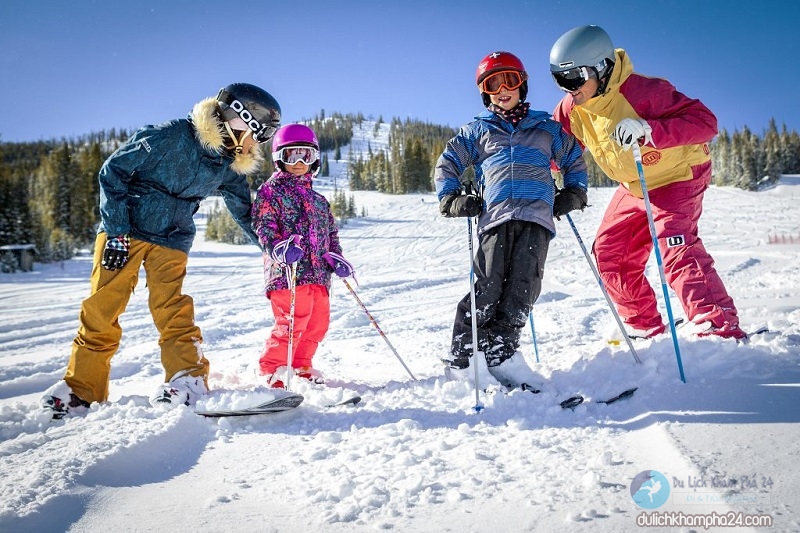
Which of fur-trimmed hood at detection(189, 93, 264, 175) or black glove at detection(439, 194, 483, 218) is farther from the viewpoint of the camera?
fur-trimmed hood at detection(189, 93, 264, 175)

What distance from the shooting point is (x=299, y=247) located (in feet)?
10.7

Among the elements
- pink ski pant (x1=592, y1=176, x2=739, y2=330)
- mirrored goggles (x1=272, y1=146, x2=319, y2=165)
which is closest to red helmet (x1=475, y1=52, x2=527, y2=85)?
pink ski pant (x1=592, y1=176, x2=739, y2=330)

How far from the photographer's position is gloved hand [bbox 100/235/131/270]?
111 inches

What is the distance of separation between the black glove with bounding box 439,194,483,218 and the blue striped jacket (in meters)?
0.07

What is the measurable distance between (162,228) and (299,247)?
91cm

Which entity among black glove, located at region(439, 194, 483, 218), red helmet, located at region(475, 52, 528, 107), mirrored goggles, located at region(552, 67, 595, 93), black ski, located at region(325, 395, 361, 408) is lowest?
black ski, located at region(325, 395, 361, 408)

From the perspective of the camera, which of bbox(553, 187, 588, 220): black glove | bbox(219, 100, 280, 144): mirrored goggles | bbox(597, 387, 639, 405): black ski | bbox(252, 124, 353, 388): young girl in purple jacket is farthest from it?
bbox(252, 124, 353, 388): young girl in purple jacket

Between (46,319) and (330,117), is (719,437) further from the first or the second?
(330,117)

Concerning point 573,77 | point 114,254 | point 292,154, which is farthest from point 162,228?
point 573,77

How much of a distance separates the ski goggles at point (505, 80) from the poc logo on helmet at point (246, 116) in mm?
1588

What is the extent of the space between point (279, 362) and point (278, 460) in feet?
4.78

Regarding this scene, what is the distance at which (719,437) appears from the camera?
169cm

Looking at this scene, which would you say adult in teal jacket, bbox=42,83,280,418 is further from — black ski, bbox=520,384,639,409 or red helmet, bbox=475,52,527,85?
black ski, bbox=520,384,639,409

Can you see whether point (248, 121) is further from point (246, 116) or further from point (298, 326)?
point (298, 326)
